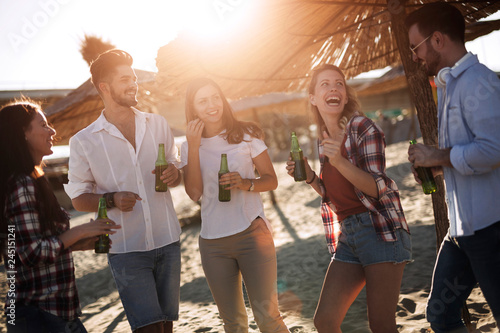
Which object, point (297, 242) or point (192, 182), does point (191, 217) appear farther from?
point (192, 182)

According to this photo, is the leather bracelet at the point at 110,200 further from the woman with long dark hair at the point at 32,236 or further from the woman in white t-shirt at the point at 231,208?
the woman in white t-shirt at the point at 231,208

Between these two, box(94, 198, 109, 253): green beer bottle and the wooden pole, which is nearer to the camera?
box(94, 198, 109, 253): green beer bottle

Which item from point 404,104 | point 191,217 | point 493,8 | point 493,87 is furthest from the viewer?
point 404,104

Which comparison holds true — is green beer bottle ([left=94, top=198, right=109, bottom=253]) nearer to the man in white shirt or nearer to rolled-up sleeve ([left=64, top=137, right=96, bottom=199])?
the man in white shirt

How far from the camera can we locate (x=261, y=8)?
330 centimetres

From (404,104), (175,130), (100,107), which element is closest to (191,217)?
(175,130)

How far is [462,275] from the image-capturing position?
2102 mm

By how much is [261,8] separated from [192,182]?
5.06 ft

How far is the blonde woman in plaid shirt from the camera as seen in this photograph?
2.30 metres

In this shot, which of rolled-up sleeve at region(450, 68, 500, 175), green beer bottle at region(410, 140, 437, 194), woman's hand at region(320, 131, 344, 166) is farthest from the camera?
green beer bottle at region(410, 140, 437, 194)

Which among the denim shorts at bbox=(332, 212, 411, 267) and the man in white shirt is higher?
the man in white shirt

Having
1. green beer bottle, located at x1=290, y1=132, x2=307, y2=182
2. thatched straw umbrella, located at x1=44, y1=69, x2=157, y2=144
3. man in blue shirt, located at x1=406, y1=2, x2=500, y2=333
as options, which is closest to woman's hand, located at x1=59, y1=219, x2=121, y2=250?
green beer bottle, located at x1=290, y1=132, x2=307, y2=182

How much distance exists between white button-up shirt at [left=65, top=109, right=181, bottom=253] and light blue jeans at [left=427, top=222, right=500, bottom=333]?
1.70 metres

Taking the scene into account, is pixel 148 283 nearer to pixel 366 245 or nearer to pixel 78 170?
pixel 78 170
